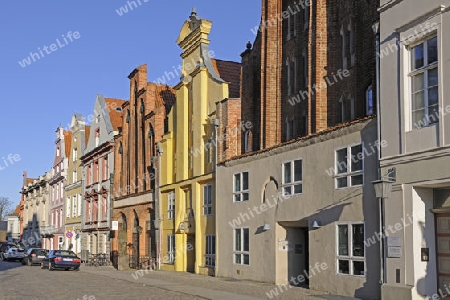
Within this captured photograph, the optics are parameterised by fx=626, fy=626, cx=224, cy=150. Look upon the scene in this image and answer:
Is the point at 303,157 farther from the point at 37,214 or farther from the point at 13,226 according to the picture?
the point at 13,226

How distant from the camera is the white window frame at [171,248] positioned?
3266 centimetres

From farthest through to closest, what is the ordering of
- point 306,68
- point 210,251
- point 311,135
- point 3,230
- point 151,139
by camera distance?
point 3,230 < point 151,139 < point 210,251 < point 306,68 < point 311,135

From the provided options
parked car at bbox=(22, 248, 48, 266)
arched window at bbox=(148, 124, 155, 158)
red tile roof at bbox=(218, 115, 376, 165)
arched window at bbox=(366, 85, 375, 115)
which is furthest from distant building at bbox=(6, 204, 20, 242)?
arched window at bbox=(366, 85, 375, 115)

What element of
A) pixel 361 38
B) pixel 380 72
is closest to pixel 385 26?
pixel 380 72

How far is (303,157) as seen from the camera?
2095cm

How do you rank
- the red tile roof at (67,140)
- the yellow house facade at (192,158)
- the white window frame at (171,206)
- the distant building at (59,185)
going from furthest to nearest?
the red tile roof at (67,140), the distant building at (59,185), the white window frame at (171,206), the yellow house facade at (192,158)

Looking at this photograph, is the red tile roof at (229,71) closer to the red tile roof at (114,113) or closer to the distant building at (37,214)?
the red tile roof at (114,113)

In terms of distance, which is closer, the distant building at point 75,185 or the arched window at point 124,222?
the arched window at point 124,222

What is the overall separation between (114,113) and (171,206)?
1682cm

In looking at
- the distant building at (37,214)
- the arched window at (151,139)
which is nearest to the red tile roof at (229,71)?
the arched window at (151,139)

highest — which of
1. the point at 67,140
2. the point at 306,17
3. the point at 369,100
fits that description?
the point at 306,17

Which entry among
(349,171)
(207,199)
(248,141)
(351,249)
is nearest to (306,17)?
(248,141)

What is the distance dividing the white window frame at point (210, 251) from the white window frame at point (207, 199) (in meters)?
1.12

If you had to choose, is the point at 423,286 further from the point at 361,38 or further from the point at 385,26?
the point at 361,38
